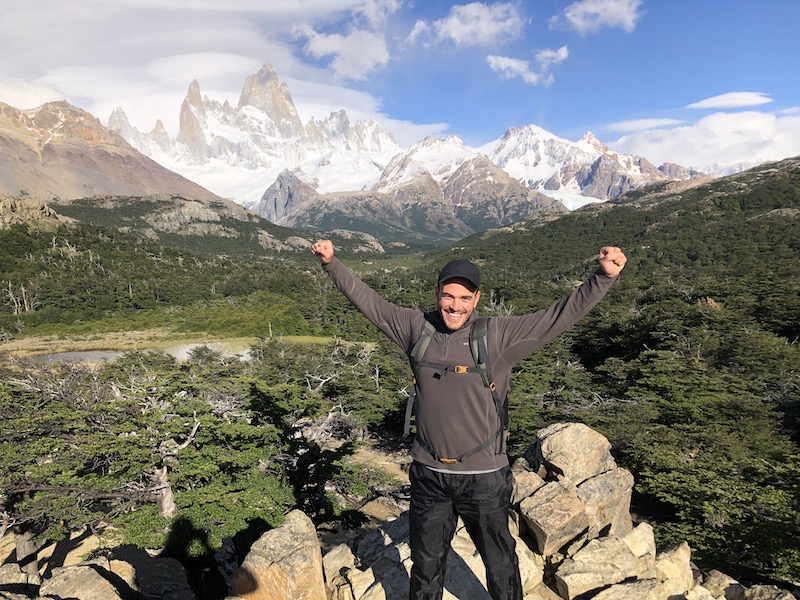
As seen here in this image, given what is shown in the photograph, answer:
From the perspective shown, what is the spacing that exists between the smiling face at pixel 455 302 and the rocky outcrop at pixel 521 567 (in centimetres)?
541

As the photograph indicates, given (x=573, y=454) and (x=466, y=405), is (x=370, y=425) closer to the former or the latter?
(x=573, y=454)

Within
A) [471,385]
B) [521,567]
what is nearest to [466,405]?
[471,385]

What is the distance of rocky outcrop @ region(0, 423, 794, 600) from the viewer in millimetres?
8016

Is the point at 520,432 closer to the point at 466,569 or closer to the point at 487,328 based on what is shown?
the point at 466,569

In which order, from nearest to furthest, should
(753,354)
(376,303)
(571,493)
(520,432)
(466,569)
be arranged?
(376,303), (466,569), (571,493), (520,432), (753,354)

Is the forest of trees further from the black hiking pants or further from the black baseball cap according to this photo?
the black baseball cap

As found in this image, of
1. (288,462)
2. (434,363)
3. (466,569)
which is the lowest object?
(288,462)

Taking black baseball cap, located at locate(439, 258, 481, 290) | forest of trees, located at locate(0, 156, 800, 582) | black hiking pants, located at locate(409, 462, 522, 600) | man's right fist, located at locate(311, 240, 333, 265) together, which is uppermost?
man's right fist, located at locate(311, 240, 333, 265)

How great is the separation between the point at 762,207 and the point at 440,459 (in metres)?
216

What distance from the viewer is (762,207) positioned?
16900cm

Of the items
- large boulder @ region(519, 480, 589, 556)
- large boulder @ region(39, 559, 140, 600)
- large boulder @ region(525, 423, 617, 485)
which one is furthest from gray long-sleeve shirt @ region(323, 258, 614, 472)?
large boulder @ region(39, 559, 140, 600)

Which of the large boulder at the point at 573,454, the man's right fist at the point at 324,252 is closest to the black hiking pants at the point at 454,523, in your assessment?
the man's right fist at the point at 324,252

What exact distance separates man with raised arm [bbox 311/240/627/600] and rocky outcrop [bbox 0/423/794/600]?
3.39m

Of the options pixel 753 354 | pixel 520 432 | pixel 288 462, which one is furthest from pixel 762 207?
pixel 288 462
